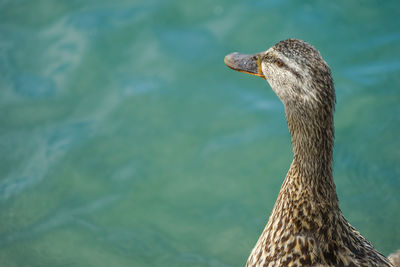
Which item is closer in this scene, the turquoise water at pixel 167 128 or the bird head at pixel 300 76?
the bird head at pixel 300 76

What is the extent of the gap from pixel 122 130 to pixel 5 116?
1210 mm

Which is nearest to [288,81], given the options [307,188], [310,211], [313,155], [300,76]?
[300,76]

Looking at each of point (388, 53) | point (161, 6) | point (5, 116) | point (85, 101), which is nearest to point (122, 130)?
point (85, 101)

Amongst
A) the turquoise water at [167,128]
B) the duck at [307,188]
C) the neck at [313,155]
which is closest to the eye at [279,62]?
the duck at [307,188]

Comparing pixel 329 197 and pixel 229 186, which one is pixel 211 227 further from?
pixel 329 197

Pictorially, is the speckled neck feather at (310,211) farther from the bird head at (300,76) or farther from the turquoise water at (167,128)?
the turquoise water at (167,128)

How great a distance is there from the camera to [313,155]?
2754 millimetres

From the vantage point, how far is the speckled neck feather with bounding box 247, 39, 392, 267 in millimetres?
2623

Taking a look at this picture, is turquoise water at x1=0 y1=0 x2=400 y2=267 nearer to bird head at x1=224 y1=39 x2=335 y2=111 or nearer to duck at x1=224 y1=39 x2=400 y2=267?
duck at x1=224 y1=39 x2=400 y2=267

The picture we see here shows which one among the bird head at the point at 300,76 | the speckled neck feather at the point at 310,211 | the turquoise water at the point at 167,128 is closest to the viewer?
the bird head at the point at 300,76

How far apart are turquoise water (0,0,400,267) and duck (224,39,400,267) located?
1.36 m

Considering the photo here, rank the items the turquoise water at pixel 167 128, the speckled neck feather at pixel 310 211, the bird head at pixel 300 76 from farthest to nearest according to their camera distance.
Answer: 1. the turquoise water at pixel 167 128
2. the speckled neck feather at pixel 310 211
3. the bird head at pixel 300 76

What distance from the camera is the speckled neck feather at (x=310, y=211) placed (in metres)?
2.62

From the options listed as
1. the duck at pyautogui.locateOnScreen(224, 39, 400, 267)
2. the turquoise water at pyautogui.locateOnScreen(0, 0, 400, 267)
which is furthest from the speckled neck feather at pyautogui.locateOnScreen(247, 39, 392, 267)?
the turquoise water at pyautogui.locateOnScreen(0, 0, 400, 267)
